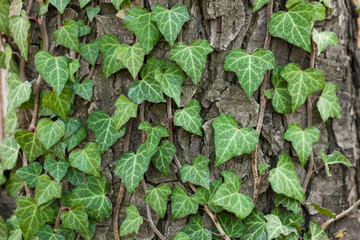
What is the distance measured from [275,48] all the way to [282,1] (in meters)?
0.14

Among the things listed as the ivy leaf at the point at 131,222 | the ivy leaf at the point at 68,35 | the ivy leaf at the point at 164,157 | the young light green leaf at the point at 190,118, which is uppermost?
the ivy leaf at the point at 68,35

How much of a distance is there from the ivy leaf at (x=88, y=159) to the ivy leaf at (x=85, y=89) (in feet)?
0.51

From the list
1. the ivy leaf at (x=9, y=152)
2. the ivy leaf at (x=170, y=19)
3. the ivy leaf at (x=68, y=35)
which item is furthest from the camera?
the ivy leaf at (x=9, y=152)

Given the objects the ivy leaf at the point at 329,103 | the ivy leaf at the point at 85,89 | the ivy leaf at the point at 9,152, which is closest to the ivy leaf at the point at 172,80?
the ivy leaf at the point at 85,89

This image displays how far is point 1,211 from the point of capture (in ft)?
5.73

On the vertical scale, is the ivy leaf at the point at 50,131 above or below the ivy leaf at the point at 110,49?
below

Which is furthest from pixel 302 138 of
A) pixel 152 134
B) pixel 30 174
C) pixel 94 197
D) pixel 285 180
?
pixel 30 174

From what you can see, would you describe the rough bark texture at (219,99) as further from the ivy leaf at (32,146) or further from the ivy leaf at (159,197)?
the ivy leaf at (32,146)

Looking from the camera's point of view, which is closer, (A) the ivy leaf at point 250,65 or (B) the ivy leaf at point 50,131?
(A) the ivy leaf at point 250,65

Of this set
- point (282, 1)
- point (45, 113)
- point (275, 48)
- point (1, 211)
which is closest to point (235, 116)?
point (275, 48)

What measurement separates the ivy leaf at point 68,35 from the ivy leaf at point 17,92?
0.20 m

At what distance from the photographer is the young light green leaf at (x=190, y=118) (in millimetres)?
1015

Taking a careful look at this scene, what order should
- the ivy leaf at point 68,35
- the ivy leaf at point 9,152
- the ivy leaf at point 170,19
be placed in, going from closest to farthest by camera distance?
the ivy leaf at point 170,19 → the ivy leaf at point 68,35 → the ivy leaf at point 9,152

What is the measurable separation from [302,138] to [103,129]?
A: 63cm
